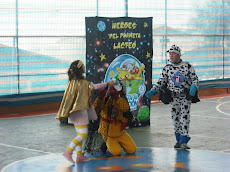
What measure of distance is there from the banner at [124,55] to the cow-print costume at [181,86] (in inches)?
95.8

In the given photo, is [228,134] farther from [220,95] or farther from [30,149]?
[220,95]

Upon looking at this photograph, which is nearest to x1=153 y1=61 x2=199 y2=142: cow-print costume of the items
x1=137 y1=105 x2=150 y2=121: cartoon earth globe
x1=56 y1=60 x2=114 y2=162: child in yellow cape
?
x1=56 y1=60 x2=114 y2=162: child in yellow cape

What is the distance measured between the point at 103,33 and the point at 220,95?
10480 millimetres

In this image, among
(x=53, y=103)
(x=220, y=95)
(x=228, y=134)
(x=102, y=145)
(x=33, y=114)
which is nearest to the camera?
(x=102, y=145)

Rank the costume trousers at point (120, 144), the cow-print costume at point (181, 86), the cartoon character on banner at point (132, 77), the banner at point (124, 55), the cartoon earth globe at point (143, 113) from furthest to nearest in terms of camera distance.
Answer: the cartoon earth globe at point (143, 113) < the cartoon character on banner at point (132, 77) < the banner at point (124, 55) < the cow-print costume at point (181, 86) < the costume trousers at point (120, 144)

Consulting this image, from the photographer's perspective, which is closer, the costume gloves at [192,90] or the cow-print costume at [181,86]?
the costume gloves at [192,90]

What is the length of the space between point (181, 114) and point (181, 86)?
0.53 metres

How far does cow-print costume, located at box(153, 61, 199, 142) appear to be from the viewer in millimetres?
9922

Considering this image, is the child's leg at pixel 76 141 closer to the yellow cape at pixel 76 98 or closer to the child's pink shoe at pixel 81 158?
the child's pink shoe at pixel 81 158

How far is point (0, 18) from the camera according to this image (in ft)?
53.0

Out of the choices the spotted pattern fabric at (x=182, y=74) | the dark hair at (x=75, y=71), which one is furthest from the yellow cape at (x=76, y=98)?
the spotted pattern fabric at (x=182, y=74)

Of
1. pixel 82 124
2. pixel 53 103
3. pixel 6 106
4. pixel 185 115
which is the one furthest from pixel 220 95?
pixel 82 124

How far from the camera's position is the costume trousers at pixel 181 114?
9.95m

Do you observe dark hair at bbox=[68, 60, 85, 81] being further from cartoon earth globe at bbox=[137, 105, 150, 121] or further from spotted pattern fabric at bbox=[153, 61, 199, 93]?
cartoon earth globe at bbox=[137, 105, 150, 121]
